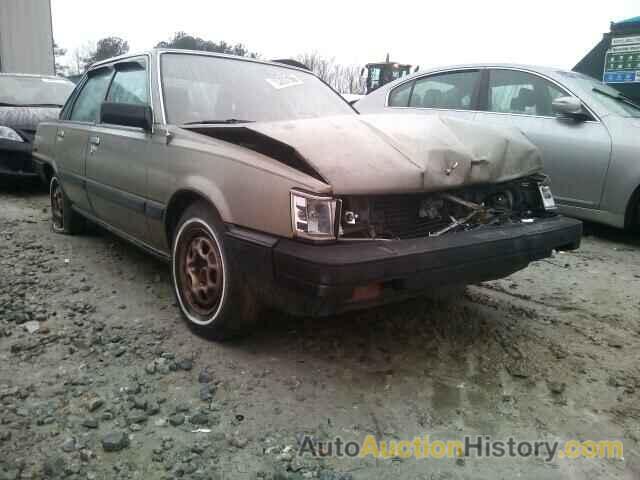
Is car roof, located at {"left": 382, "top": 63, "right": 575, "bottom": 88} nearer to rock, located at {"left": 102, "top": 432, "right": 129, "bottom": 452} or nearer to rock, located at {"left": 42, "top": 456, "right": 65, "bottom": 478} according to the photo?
rock, located at {"left": 102, "top": 432, "right": 129, "bottom": 452}

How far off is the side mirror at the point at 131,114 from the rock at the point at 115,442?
1.74 m

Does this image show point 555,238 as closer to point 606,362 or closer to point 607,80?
point 606,362

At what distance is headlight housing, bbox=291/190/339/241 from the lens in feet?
6.94

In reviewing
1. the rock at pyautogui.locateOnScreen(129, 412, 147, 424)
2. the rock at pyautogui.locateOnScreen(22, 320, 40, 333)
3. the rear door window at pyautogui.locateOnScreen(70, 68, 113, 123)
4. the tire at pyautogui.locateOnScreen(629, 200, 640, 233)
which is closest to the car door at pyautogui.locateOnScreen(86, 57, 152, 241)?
the rear door window at pyautogui.locateOnScreen(70, 68, 113, 123)

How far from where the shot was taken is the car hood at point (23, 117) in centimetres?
645

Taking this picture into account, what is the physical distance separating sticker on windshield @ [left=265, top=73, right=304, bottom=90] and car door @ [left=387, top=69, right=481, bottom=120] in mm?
1992

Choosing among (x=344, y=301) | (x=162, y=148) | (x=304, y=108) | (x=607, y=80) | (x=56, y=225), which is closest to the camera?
(x=344, y=301)

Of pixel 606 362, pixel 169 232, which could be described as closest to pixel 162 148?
pixel 169 232

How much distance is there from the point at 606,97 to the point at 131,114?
415 cm

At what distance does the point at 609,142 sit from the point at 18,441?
4.54 m

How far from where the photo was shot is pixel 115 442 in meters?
1.89

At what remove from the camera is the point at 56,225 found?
4891 millimetres

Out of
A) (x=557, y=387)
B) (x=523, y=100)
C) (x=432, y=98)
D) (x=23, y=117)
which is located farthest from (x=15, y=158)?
(x=557, y=387)

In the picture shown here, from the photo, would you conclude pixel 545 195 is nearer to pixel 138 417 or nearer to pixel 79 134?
pixel 138 417
